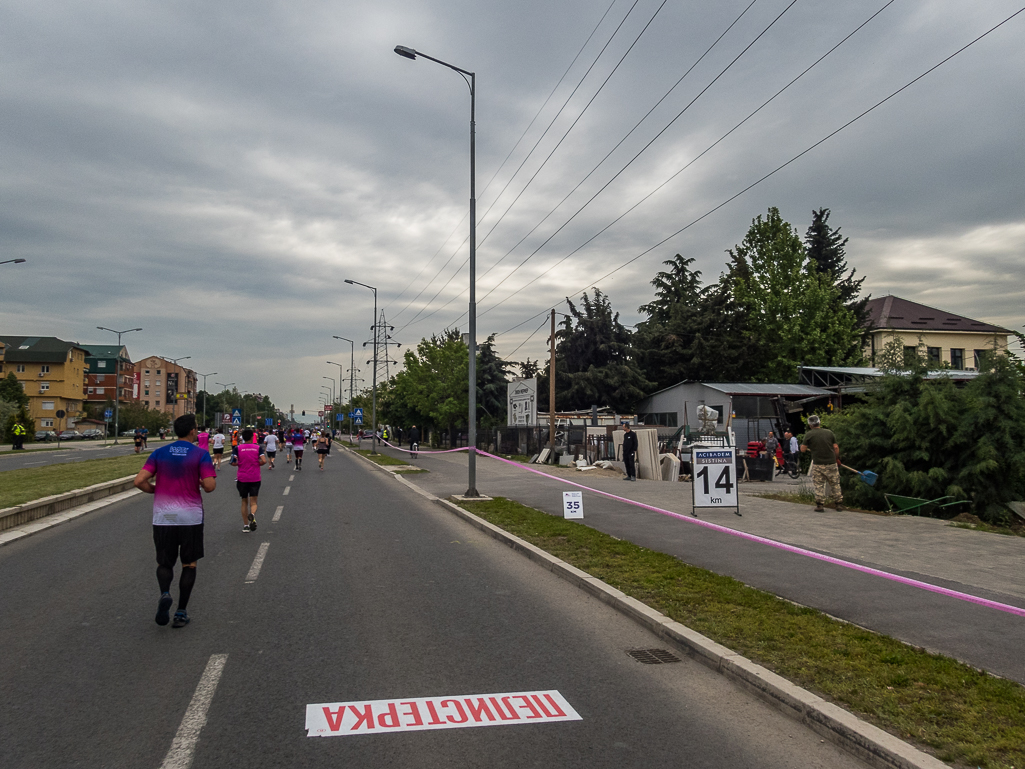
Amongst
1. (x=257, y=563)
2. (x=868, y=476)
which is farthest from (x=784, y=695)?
(x=868, y=476)

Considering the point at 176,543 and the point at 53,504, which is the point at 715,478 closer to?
the point at 176,543

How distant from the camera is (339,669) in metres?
5.11

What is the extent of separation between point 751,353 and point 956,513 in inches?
1656

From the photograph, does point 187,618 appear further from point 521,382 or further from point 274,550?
point 521,382

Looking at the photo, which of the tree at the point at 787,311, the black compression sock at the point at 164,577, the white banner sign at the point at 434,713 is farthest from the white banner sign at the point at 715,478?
the tree at the point at 787,311

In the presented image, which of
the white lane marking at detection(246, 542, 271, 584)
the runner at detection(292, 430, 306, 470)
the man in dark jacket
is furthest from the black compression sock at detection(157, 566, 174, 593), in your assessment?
the runner at detection(292, 430, 306, 470)

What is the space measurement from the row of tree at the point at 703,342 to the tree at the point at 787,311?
8cm

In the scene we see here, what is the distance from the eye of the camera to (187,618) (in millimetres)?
6254

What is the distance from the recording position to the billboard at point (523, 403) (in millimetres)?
40344

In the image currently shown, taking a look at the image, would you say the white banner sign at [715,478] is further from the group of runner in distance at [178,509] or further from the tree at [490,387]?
the tree at [490,387]

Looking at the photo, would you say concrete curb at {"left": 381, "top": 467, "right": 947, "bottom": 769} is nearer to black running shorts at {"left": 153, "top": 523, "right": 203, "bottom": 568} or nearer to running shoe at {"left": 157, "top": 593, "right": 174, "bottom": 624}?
black running shorts at {"left": 153, "top": 523, "right": 203, "bottom": 568}

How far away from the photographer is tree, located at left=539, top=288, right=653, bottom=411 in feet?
186

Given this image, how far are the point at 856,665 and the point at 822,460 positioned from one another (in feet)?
31.7

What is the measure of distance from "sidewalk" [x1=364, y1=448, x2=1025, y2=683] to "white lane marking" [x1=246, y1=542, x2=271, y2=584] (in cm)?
540
